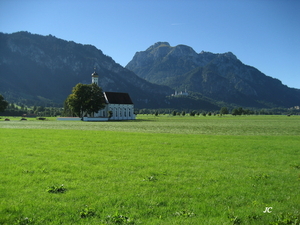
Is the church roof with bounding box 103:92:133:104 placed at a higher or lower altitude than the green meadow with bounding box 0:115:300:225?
higher

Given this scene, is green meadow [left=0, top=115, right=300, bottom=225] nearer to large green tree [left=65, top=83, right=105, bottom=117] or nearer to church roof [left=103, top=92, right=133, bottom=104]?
large green tree [left=65, top=83, right=105, bottom=117]

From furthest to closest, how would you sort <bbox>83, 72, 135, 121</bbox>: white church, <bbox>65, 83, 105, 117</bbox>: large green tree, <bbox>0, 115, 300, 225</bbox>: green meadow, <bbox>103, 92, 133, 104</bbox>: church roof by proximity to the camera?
<bbox>103, 92, 133, 104</bbox>: church roof → <bbox>83, 72, 135, 121</bbox>: white church → <bbox>65, 83, 105, 117</bbox>: large green tree → <bbox>0, 115, 300, 225</bbox>: green meadow

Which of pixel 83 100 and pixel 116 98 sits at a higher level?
pixel 116 98

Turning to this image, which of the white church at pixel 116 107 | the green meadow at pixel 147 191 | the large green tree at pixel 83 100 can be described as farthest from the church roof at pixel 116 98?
the green meadow at pixel 147 191

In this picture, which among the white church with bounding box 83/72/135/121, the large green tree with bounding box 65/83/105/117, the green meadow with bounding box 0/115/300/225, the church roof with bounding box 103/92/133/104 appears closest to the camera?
the green meadow with bounding box 0/115/300/225

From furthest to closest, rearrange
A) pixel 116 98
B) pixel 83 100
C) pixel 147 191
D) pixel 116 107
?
pixel 116 98 → pixel 116 107 → pixel 83 100 → pixel 147 191

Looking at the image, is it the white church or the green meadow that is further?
the white church

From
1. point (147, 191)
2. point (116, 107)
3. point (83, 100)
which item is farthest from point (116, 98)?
point (147, 191)

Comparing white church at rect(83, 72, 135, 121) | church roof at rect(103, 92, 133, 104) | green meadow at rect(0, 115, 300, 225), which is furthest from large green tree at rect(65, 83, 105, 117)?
green meadow at rect(0, 115, 300, 225)

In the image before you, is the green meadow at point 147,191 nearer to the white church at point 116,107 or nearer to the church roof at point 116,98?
the white church at point 116,107

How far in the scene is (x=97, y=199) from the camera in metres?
8.19

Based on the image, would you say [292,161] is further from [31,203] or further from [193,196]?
[31,203]

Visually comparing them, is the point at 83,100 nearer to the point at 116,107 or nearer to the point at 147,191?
the point at 116,107

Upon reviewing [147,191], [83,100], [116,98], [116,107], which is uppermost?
[116,98]
